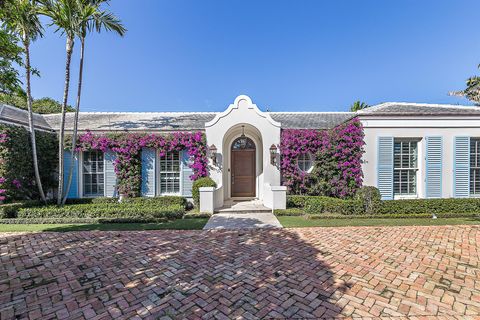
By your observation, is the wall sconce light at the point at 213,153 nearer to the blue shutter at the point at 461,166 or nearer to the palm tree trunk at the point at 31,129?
the palm tree trunk at the point at 31,129

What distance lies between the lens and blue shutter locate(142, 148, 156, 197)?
11969 mm

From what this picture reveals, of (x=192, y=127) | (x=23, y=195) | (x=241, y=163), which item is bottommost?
(x=23, y=195)

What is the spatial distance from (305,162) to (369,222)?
15.7 feet

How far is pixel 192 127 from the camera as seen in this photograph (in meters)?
12.7

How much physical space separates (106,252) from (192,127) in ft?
27.4

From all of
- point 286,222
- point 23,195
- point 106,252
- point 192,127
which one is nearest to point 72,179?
point 23,195

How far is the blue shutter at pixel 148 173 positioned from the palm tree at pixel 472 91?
17.6 meters

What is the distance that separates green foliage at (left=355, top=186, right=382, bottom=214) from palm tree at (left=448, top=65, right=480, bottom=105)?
334 inches

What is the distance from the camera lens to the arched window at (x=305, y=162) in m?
12.2

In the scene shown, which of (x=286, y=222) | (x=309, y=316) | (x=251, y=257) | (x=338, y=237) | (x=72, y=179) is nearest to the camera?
(x=309, y=316)

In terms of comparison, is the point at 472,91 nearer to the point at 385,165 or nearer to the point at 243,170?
the point at 385,165

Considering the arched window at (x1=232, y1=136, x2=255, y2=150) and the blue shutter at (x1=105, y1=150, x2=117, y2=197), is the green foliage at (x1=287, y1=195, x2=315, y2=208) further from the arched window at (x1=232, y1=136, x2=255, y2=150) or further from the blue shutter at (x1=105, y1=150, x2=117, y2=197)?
the blue shutter at (x1=105, y1=150, x2=117, y2=197)

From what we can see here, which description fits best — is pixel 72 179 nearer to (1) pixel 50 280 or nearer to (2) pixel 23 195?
(2) pixel 23 195

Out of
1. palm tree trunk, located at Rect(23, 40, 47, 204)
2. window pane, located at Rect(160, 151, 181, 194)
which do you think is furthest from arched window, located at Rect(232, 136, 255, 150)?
palm tree trunk, located at Rect(23, 40, 47, 204)
